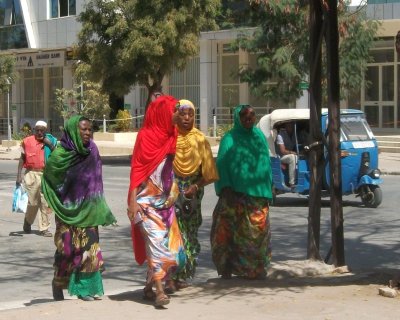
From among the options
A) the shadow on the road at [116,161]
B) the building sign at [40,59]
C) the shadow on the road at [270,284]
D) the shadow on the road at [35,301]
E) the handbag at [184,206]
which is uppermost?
the building sign at [40,59]

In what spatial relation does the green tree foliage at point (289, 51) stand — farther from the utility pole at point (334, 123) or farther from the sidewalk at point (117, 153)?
the utility pole at point (334, 123)

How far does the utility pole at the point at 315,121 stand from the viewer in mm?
8633

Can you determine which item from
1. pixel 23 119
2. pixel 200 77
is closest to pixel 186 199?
pixel 200 77

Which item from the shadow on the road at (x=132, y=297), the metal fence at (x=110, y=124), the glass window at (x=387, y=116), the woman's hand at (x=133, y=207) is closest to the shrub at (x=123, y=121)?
the metal fence at (x=110, y=124)

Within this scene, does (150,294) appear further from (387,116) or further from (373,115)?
(373,115)

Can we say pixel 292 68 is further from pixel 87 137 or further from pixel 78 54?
pixel 87 137

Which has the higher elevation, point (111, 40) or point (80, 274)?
point (111, 40)

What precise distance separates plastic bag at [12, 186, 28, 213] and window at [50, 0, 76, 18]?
1141 inches

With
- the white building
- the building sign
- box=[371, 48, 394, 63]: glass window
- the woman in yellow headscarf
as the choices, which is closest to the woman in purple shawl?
the woman in yellow headscarf

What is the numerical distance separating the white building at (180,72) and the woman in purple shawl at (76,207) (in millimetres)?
19528

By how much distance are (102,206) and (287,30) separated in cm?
1866

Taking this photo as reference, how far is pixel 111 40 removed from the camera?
28891 mm

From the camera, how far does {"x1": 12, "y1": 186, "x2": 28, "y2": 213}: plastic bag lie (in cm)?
1291

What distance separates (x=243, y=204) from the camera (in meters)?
8.24
